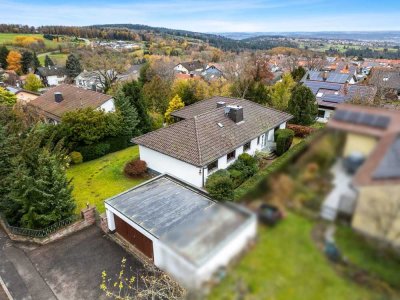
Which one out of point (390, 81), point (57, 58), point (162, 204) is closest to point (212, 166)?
point (162, 204)

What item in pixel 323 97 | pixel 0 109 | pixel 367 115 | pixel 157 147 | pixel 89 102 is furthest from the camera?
pixel 323 97

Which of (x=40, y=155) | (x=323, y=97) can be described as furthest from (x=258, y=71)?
(x=40, y=155)

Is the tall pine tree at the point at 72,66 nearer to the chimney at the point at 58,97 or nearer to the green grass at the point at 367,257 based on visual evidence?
the chimney at the point at 58,97

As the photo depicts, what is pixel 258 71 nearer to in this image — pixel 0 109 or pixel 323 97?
pixel 323 97

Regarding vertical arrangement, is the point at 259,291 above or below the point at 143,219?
above

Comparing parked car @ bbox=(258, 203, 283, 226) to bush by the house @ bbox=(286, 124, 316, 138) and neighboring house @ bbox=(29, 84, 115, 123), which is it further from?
neighboring house @ bbox=(29, 84, 115, 123)

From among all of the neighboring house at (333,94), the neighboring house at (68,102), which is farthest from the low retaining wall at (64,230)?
the neighboring house at (333,94)
